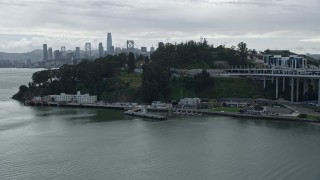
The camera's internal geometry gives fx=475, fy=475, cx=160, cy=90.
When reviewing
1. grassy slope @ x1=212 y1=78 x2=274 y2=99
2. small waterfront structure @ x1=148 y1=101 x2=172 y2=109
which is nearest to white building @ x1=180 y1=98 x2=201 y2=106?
small waterfront structure @ x1=148 y1=101 x2=172 y2=109

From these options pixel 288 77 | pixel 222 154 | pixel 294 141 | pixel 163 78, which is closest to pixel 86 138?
pixel 222 154

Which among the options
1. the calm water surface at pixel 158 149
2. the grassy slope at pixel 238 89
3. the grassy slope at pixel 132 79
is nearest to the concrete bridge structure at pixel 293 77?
the grassy slope at pixel 238 89

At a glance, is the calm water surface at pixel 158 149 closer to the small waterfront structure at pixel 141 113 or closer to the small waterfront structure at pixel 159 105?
the small waterfront structure at pixel 141 113

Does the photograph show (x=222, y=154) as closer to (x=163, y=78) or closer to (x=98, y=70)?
(x=163, y=78)

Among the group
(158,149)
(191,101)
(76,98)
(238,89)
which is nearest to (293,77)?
(238,89)

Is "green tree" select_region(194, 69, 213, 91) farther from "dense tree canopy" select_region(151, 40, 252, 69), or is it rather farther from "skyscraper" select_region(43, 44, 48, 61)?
"skyscraper" select_region(43, 44, 48, 61)

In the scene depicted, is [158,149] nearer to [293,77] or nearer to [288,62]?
[293,77]
